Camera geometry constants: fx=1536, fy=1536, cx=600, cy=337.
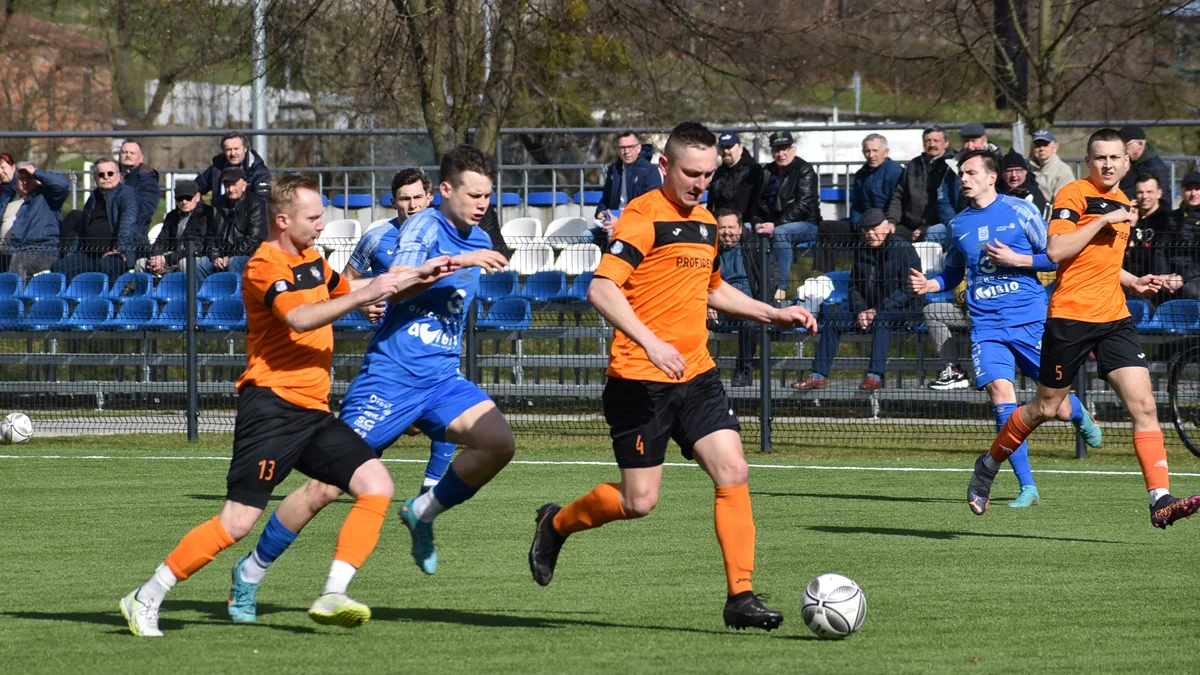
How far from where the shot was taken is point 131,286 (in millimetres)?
15617

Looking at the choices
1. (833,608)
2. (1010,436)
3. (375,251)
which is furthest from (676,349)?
(1010,436)

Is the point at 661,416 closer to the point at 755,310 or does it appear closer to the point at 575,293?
the point at 755,310

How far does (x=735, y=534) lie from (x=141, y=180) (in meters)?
12.0

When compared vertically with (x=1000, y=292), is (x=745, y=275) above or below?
above

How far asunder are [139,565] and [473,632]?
2.68 meters

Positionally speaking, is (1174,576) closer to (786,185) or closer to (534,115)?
(786,185)

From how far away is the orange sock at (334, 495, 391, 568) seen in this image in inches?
234

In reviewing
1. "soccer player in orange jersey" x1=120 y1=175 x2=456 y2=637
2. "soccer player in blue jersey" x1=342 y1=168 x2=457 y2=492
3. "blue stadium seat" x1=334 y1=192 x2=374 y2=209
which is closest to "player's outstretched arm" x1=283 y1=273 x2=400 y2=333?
"soccer player in orange jersey" x1=120 y1=175 x2=456 y2=637

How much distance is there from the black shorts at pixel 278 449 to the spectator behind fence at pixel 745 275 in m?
7.89

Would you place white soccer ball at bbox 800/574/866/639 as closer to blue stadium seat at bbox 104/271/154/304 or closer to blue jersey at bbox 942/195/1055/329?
blue jersey at bbox 942/195/1055/329

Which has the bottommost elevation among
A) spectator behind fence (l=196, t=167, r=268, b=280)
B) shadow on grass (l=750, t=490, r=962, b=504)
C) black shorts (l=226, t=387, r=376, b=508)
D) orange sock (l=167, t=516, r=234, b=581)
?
shadow on grass (l=750, t=490, r=962, b=504)

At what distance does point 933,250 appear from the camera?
45.5 ft

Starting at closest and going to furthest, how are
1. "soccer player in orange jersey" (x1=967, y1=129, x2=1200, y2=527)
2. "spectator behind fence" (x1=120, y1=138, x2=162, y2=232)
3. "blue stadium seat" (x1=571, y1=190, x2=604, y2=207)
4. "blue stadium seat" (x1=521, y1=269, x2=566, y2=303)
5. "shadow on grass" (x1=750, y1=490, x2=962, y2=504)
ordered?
1. "soccer player in orange jersey" (x1=967, y1=129, x2=1200, y2=527)
2. "shadow on grass" (x1=750, y1=490, x2=962, y2=504)
3. "blue stadium seat" (x1=521, y1=269, x2=566, y2=303)
4. "spectator behind fence" (x1=120, y1=138, x2=162, y2=232)
5. "blue stadium seat" (x1=571, y1=190, x2=604, y2=207)

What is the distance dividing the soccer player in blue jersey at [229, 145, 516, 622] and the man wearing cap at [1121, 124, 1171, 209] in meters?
8.52
